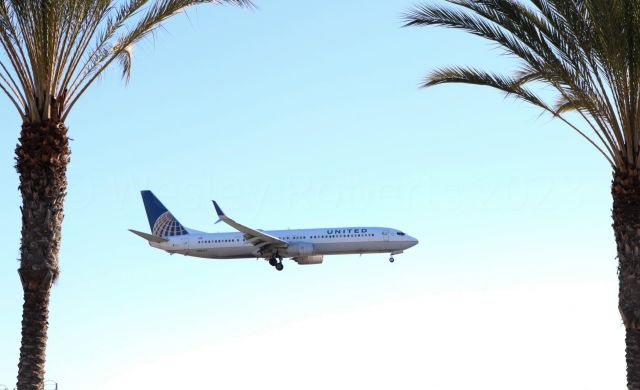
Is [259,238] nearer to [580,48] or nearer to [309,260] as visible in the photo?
[309,260]

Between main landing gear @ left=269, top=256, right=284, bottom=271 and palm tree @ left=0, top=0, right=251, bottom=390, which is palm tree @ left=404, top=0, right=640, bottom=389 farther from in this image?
main landing gear @ left=269, top=256, right=284, bottom=271


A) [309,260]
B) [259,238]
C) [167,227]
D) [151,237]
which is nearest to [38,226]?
[259,238]

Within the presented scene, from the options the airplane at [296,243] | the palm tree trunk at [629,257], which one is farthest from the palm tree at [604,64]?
the airplane at [296,243]

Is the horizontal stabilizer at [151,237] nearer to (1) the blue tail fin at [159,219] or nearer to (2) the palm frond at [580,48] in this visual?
(1) the blue tail fin at [159,219]

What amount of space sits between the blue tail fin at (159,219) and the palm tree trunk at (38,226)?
49.4 m

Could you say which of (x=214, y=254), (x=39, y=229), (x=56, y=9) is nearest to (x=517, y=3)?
(x=56, y=9)

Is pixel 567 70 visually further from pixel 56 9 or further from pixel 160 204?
pixel 160 204

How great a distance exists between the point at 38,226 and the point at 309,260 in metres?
42.8

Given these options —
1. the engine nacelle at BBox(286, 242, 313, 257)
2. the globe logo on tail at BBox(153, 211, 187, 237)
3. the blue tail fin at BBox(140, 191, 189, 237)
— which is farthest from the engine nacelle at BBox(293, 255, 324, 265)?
the globe logo on tail at BBox(153, 211, 187, 237)

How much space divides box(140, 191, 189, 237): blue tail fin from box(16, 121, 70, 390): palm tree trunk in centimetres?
4944

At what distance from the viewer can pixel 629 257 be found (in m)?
15.9

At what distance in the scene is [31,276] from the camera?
14.7 m

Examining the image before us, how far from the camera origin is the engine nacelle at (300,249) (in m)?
56.2

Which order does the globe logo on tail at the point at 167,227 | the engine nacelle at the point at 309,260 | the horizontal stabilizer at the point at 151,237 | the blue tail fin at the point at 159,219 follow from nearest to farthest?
1. the engine nacelle at the point at 309,260
2. the horizontal stabilizer at the point at 151,237
3. the globe logo on tail at the point at 167,227
4. the blue tail fin at the point at 159,219
